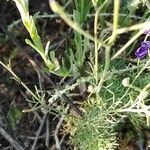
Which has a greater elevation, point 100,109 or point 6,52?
point 6,52

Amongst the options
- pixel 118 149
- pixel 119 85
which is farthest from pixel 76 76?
pixel 118 149

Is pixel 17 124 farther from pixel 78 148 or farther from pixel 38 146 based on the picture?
pixel 78 148

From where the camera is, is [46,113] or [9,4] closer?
[46,113]

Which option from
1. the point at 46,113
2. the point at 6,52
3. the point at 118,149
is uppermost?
the point at 6,52

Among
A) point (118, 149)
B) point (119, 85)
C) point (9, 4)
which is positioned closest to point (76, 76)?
point (119, 85)

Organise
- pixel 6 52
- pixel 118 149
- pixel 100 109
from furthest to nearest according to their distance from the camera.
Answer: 1. pixel 6 52
2. pixel 118 149
3. pixel 100 109

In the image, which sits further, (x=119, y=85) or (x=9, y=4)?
(x=9, y=4)

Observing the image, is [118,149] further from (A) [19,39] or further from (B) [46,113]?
(A) [19,39]

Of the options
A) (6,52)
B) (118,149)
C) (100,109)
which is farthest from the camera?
(6,52)

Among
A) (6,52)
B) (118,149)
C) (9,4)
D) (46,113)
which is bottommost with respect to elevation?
(118,149)

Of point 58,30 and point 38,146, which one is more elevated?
point 58,30
